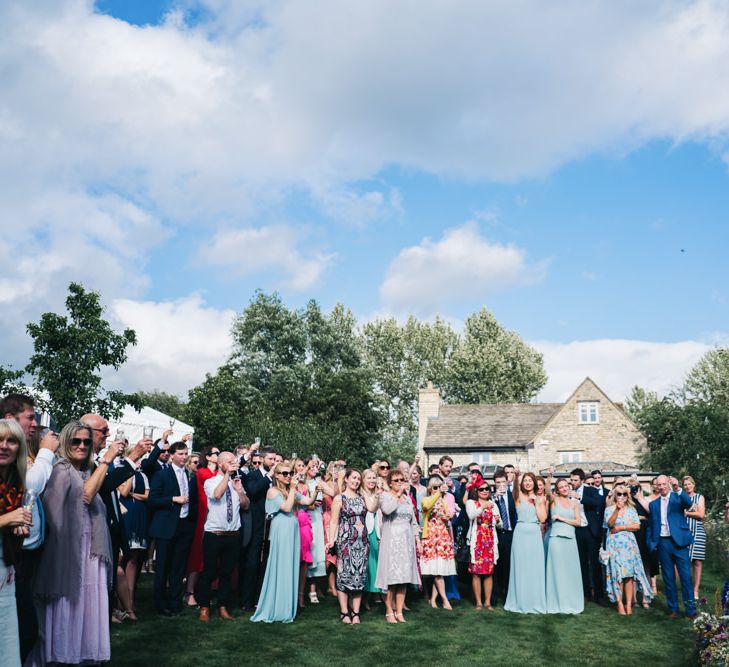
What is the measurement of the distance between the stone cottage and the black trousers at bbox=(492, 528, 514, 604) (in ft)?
97.0

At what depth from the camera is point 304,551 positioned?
11023 millimetres

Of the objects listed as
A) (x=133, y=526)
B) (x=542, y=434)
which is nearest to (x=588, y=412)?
(x=542, y=434)

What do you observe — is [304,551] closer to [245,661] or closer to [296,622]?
[296,622]

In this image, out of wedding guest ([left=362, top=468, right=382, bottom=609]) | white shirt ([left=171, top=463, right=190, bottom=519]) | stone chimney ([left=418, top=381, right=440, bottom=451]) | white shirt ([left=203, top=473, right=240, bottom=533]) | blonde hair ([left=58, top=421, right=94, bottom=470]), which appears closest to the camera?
blonde hair ([left=58, top=421, right=94, bottom=470])

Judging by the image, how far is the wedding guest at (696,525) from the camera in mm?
11484

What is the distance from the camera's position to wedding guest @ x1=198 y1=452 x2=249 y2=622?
9.40 metres

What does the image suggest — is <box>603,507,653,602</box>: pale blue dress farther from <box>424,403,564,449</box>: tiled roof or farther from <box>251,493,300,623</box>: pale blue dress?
<box>424,403,564,449</box>: tiled roof

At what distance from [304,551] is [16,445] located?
7151 millimetres

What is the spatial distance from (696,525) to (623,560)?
6.80ft

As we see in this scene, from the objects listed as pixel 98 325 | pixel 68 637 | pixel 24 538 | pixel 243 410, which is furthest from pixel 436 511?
pixel 243 410

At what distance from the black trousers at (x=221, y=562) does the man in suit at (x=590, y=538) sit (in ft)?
18.4

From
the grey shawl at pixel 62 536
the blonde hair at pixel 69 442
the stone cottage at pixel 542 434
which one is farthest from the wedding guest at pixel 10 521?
the stone cottage at pixel 542 434

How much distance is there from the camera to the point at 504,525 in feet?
38.7

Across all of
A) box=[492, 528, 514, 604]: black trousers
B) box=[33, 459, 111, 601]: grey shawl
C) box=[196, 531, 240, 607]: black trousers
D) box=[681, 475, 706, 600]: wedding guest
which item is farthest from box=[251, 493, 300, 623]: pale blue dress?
box=[681, 475, 706, 600]: wedding guest
